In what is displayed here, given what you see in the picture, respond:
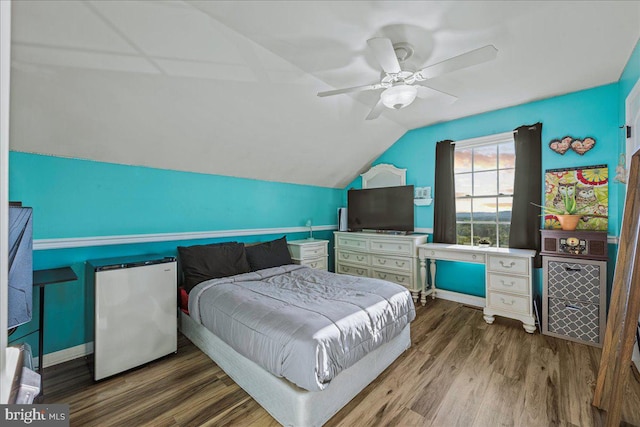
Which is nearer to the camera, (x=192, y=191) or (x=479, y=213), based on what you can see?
(x=192, y=191)

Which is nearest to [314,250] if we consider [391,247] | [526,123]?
[391,247]

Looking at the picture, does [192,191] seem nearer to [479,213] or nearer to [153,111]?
[153,111]

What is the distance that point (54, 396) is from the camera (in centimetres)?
186

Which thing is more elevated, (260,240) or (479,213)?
(479,213)

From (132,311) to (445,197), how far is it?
3762 millimetres

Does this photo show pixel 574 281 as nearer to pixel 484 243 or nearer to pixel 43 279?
pixel 484 243

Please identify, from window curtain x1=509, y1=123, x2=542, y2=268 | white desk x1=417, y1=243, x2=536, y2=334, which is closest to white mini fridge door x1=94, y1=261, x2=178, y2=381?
white desk x1=417, y1=243, x2=536, y2=334

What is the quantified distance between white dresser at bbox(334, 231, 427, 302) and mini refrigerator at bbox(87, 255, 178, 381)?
105 inches

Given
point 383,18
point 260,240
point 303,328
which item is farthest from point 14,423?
point 260,240

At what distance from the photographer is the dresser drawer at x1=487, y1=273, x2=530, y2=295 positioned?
2819mm

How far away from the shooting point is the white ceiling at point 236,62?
1717mm

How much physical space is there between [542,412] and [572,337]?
135 cm

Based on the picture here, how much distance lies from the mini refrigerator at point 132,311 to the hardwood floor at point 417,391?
0.13 m

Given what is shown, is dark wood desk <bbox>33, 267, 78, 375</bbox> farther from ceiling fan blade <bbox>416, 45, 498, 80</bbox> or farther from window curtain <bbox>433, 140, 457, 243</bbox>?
window curtain <bbox>433, 140, 457, 243</bbox>
